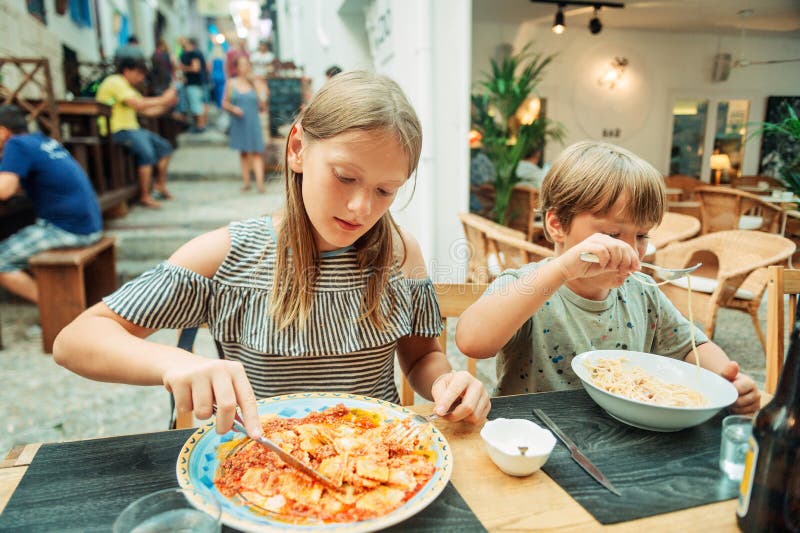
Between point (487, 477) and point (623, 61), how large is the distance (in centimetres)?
888

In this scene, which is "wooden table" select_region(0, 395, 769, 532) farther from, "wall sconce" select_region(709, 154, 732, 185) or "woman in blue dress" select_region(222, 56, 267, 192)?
"woman in blue dress" select_region(222, 56, 267, 192)

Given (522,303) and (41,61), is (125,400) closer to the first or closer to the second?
(522,303)

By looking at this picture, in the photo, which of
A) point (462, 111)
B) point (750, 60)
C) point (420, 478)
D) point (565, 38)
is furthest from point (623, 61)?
point (420, 478)

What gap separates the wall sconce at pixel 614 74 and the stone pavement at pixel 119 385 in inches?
199

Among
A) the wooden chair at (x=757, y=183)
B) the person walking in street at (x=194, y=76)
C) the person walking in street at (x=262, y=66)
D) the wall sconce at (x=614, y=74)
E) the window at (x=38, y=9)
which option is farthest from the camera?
the person walking in street at (x=262, y=66)

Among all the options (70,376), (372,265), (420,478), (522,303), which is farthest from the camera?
(70,376)

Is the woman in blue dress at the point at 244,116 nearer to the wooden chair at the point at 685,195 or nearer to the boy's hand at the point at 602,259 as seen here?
the wooden chair at the point at 685,195

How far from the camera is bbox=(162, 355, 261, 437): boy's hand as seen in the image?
0.74 m

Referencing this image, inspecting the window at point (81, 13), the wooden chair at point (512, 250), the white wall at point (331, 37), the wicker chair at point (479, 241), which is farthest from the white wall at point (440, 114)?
the window at point (81, 13)

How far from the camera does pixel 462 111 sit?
4.04m

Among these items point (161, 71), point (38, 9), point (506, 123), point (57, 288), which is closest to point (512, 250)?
point (506, 123)

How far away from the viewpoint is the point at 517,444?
0.85 meters

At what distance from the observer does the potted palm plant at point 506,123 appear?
4805 mm

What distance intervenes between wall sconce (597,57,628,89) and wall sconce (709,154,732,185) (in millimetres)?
4001
